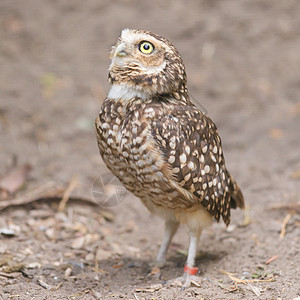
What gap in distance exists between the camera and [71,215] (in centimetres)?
529

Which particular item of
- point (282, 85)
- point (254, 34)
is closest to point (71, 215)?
point (282, 85)

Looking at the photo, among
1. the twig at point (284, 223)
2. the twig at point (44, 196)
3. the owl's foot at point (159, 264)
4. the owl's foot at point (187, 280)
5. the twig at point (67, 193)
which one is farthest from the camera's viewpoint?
the twig at point (67, 193)

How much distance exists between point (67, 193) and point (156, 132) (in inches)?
84.7

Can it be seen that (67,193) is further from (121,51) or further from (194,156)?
(121,51)

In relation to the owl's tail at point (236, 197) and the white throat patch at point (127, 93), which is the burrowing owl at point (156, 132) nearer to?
the white throat patch at point (127, 93)

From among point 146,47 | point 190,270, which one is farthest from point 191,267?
point 146,47

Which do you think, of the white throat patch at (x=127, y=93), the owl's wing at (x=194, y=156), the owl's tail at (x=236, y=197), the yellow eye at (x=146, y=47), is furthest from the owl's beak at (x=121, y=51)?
the owl's tail at (x=236, y=197)

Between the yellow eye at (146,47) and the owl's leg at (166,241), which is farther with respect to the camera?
the owl's leg at (166,241)

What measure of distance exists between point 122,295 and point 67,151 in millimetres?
3039

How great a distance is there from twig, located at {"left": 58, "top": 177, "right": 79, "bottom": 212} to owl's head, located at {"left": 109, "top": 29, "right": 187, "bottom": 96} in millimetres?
1995

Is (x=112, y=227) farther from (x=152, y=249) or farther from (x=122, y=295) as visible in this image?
(x=122, y=295)

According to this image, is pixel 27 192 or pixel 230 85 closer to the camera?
pixel 27 192

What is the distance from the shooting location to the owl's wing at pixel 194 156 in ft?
12.2

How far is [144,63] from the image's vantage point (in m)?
3.72
